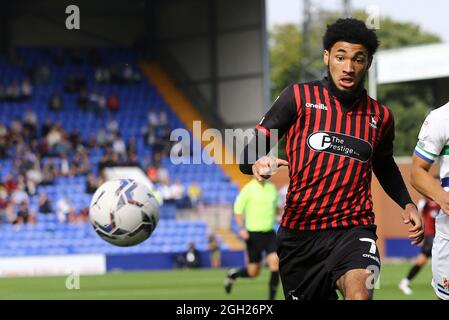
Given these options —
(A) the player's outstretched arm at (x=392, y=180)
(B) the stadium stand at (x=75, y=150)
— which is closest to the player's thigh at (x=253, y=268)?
(A) the player's outstretched arm at (x=392, y=180)

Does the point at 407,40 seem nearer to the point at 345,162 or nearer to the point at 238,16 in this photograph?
the point at 238,16

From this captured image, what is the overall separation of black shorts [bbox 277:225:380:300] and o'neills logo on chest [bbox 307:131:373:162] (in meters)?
0.47

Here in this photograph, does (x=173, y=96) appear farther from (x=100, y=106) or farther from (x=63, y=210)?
(x=63, y=210)

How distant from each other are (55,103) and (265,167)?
91.1 ft

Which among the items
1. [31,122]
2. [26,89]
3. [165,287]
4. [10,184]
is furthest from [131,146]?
[165,287]

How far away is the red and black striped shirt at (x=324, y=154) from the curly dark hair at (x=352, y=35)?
335mm

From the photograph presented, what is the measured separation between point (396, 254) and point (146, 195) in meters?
21.3

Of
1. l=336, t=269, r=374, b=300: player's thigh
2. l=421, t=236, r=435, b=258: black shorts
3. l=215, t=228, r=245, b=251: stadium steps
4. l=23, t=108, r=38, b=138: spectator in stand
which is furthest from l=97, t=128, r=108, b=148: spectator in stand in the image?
l=336, t=269, r=374, b=300: player's thigh

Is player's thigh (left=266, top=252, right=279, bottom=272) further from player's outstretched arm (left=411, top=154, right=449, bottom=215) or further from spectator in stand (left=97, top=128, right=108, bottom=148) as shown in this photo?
spectator in stand (left=97, top=128, right=108, bottom=148)

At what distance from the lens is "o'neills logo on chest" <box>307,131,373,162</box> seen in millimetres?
6305

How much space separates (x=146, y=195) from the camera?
867 centimetres

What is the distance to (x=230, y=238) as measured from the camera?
27703mm

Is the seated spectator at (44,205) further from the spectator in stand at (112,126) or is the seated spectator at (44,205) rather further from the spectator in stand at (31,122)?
the spectator in stand at (112,126)

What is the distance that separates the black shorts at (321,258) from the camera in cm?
616
